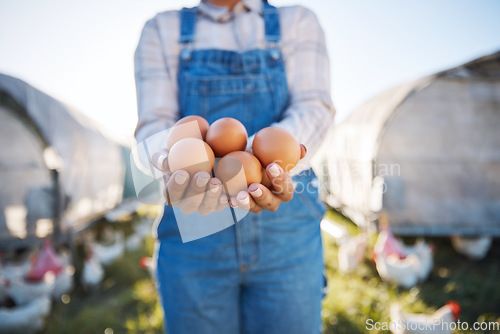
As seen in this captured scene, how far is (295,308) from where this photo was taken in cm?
106

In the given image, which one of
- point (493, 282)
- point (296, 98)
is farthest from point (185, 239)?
point (493, 282)

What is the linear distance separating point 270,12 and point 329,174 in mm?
5342

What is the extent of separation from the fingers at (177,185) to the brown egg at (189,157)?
5 cm

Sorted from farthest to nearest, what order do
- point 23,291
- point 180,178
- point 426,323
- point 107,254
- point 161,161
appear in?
1. point 107,254
2. point 23,291
3. point 426,323
4. point 161,161
5. point 180,178

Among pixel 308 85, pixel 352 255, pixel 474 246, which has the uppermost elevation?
pixel 308 85

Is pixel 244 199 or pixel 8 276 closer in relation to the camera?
pixel 244 199

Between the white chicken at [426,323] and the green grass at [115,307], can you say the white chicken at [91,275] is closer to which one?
the green grass at [115,307]

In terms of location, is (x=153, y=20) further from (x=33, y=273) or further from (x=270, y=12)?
(x=33, y=273)

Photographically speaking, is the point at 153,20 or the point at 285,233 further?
the point at 153,20

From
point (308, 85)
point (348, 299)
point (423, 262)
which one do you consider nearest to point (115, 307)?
point (348, 299)

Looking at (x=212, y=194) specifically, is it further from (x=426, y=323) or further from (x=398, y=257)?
(x=398, y=257)

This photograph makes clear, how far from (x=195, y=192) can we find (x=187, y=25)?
85 centimetres

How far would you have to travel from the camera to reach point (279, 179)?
0.79 meters

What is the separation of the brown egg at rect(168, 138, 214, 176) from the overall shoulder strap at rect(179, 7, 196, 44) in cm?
60
